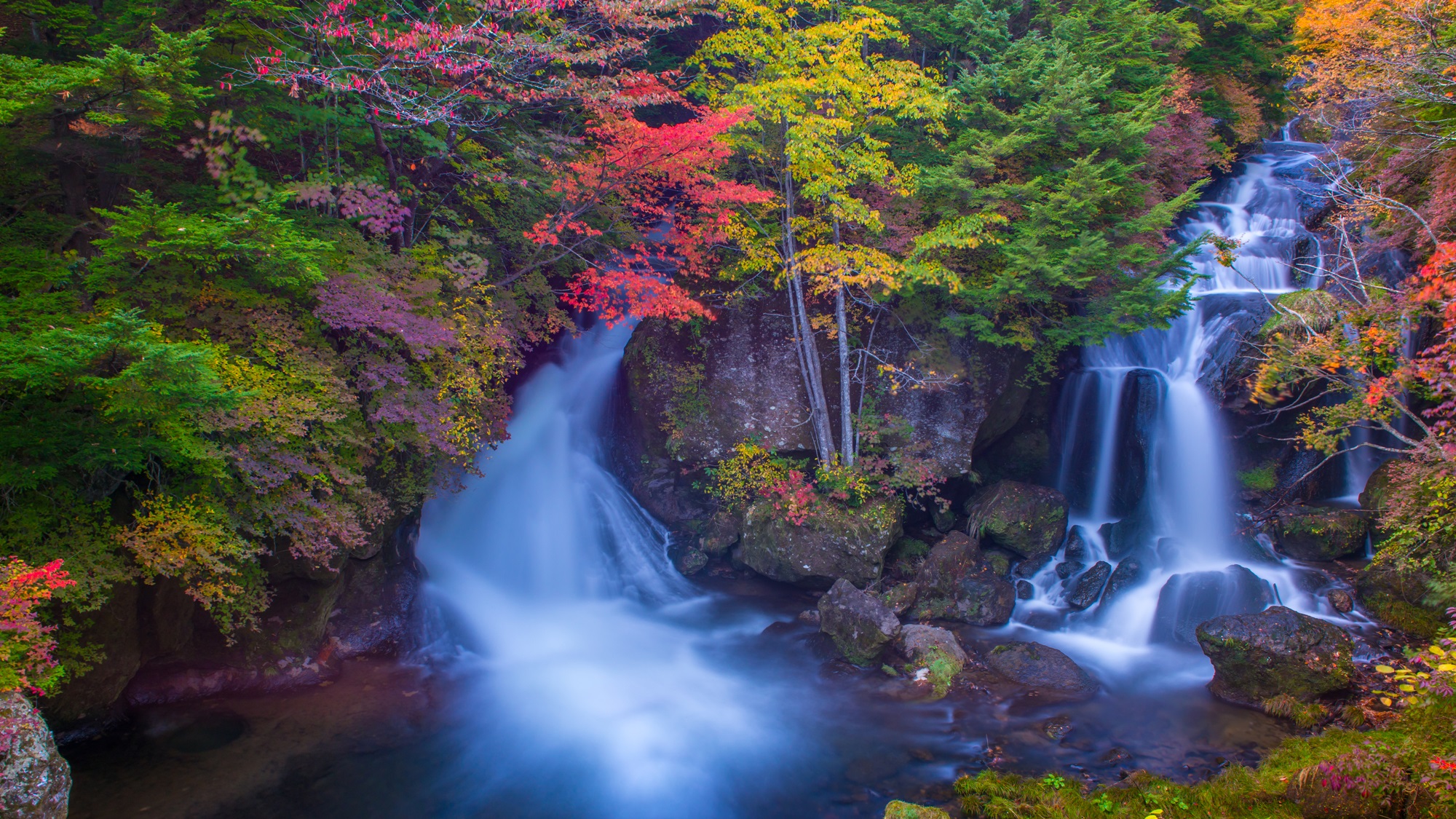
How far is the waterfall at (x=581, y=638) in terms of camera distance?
22.6 ft

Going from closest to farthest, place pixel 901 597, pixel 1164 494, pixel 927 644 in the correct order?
pixel 927 644 < pixel 901 597 < pixel 1164 494

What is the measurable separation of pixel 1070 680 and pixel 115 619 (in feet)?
35.0

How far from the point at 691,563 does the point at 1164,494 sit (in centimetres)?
815

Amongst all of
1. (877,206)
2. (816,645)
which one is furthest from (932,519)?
(877,206)

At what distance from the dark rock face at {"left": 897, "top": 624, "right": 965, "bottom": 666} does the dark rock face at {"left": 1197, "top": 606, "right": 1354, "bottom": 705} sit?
9.25ft

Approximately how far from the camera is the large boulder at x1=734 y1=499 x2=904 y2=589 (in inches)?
410

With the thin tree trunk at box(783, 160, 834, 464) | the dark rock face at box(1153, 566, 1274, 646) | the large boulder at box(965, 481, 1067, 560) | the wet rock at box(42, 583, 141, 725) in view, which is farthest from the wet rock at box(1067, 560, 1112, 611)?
the wet rock at box(42, 583, 141, 725)

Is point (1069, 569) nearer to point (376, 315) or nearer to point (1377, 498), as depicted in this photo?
point (1377, 498)

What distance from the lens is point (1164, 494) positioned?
1113 centimetres

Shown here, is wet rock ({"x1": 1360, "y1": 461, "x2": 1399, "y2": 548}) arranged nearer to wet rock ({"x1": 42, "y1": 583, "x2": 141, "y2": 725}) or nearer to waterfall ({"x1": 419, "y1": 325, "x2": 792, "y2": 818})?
waterfall ({"x1": 419, "y1": 325, "x2": 792, "y2": 818})

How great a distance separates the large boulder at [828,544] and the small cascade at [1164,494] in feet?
7.75

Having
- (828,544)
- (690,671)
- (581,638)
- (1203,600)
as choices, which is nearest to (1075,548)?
(1203,600)

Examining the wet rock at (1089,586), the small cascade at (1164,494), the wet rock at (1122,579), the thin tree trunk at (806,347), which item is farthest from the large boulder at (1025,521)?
the thin tree trunk at (806,347)

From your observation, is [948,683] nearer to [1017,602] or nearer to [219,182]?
[1017,602]
